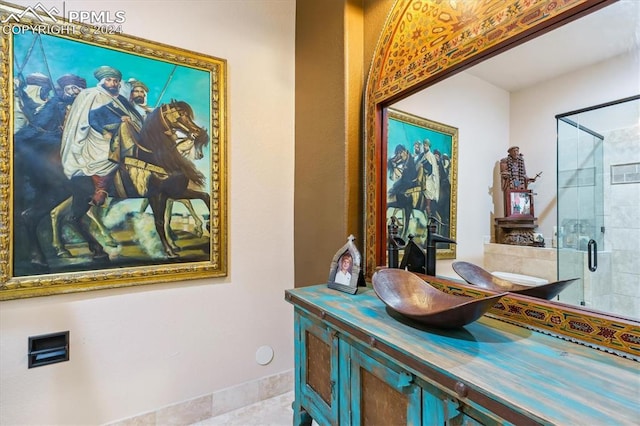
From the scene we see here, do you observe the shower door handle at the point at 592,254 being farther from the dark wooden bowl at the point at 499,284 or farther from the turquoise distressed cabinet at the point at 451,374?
the turquoise distressed cabinet at the point at 451,374

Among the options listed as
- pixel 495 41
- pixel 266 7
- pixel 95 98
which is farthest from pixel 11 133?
pixel 495 41

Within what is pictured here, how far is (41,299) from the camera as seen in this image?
4.50 feet

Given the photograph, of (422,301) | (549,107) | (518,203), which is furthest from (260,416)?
(549,107)

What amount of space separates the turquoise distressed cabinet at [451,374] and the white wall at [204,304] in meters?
0.77

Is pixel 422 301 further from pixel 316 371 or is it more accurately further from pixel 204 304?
pixel 204 304

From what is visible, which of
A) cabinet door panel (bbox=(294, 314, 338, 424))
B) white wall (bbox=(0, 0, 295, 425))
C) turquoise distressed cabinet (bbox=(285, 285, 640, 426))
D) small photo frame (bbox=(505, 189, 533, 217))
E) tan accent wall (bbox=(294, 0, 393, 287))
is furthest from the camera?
tan accent wall (bbox=(294, 0, 393, 287))

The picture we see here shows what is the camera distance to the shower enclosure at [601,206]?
30.2 inches

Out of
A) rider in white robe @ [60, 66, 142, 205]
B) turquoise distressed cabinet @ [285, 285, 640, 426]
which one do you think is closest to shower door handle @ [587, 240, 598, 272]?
turquoise distressed cabinet @ [285, 285, 640, 426]

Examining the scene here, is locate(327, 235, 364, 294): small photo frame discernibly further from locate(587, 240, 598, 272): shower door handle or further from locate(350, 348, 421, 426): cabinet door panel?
locate(587, 240, 598, 272): shower door handle

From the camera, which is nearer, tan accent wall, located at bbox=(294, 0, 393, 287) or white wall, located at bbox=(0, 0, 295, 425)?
white wall, located at bbox=(0, 0, 295, 425)

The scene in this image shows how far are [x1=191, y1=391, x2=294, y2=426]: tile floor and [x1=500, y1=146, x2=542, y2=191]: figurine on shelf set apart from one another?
174 centimetres

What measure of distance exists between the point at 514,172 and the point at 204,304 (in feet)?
5.71

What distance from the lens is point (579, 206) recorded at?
893mm

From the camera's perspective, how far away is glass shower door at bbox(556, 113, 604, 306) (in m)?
0.85
